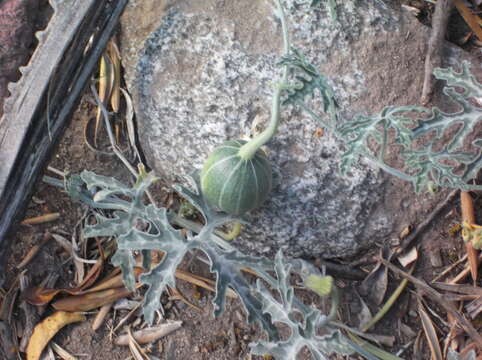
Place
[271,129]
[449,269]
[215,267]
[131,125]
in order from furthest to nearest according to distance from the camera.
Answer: [131,125], [449,269], [215,267], [271,129]

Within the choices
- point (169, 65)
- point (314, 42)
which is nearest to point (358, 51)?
point (314, 42)

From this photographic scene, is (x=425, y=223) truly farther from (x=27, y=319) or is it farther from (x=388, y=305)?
(x=27, y=319)

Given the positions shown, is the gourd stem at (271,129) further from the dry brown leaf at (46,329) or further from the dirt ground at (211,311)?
the dry brown leaf at (46,329)

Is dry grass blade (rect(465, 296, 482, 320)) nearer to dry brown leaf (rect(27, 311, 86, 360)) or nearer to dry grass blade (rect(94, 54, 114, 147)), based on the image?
dry brown leaf (rect(27, 311, 86, 360))

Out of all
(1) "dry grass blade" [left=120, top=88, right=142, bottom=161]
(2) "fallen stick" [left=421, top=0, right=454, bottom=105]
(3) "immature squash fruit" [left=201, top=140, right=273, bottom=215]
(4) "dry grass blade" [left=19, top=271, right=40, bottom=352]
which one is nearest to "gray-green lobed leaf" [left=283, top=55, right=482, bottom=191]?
(3) "immature squash fruit" [left=201, top=140, right=273, bottom=215]

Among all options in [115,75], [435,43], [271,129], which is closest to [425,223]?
[435,43]

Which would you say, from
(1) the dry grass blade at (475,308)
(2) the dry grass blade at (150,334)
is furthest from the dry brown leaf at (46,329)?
(1) the dry grass blade at (475,308)

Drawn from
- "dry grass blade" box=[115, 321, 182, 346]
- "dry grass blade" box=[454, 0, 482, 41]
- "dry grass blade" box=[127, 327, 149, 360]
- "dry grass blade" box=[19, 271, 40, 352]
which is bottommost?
"dry grass blade" box=[127, 327, 149, 360]
